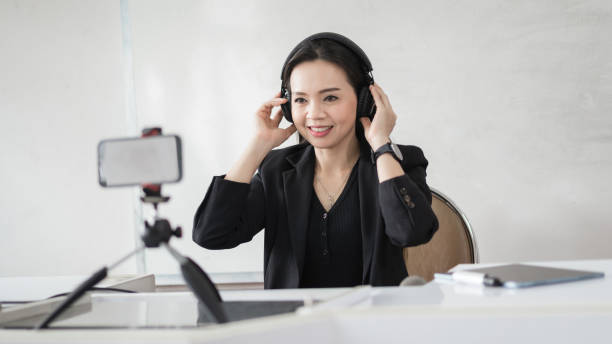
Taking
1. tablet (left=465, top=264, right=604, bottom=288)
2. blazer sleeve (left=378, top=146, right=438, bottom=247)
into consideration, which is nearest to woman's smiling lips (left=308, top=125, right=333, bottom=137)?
blazer sleeve (left=378, top=146, right=438, bottom=247)

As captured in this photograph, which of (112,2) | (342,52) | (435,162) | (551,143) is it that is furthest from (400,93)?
(112,2)

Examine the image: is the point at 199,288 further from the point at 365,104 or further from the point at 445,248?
the point at 445,248

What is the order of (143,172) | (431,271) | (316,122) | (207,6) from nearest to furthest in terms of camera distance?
(143,172) < (316,122) < (431,271) < (207,6)

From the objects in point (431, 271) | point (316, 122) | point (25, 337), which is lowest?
point (431, 271)

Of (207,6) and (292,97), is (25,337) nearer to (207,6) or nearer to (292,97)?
(292,97)

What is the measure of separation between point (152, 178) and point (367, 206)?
2.82 ft

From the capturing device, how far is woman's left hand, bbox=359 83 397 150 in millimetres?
1311

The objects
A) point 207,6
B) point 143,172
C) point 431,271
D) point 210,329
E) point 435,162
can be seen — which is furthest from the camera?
point 207,6

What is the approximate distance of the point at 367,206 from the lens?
4.36 feet

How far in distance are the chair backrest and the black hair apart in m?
0.46

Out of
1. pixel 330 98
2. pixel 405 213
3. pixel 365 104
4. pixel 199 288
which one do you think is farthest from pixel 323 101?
pixel 199 288

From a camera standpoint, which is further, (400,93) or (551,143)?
(400,93)

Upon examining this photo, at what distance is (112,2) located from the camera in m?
2.53

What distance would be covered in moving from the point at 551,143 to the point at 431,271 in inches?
36.6
